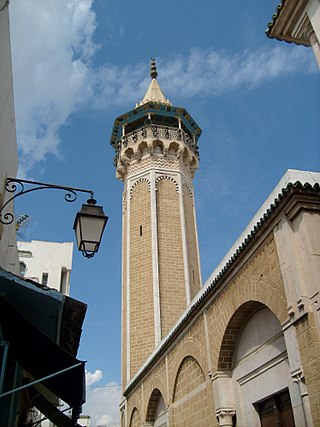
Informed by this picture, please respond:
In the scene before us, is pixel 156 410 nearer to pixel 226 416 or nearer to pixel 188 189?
pixel 226 416

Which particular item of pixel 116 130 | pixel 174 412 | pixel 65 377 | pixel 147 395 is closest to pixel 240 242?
pixel 65 377

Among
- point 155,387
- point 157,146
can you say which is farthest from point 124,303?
point 157,146

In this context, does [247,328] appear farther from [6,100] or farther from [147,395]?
[147,395]

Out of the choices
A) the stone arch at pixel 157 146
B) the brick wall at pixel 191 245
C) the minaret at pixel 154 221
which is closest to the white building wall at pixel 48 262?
the minaret at pixel 154 221

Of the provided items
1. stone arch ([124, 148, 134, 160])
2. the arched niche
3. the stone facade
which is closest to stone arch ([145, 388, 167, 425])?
the arched niche

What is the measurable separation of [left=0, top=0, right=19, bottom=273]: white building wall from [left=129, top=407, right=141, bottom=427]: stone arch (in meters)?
8.15

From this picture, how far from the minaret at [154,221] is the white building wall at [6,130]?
31.3 ft

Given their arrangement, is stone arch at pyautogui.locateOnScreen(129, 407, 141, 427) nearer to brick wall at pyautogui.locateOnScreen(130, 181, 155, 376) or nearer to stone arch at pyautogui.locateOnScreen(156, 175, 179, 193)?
brick wall at pyautogui.locateOnScreen(130, 181, 155, 376)

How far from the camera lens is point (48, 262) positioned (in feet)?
84.9

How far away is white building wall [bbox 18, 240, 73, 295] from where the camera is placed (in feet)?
83.0

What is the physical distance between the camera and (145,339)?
15891 mm

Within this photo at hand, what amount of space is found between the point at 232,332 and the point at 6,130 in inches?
192

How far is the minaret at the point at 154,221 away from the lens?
1628 cm

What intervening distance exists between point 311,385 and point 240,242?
248 cm
